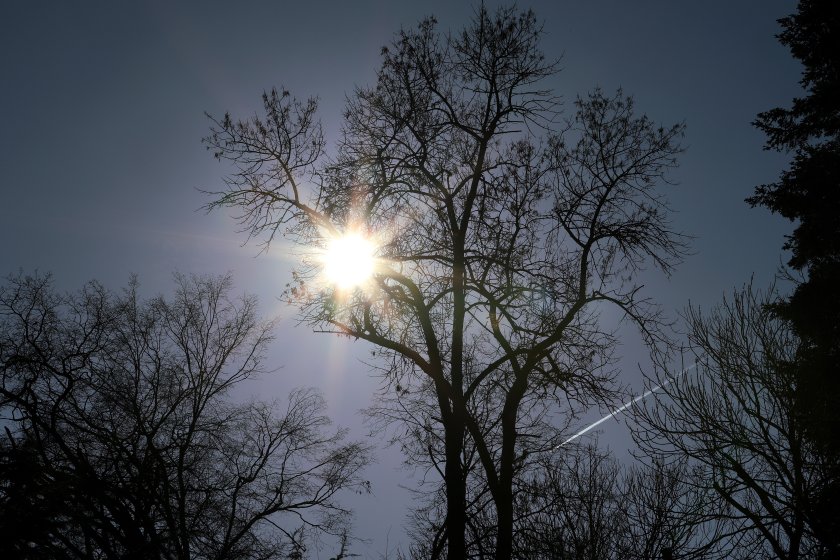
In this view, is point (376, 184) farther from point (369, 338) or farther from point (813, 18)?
point (813, 18)

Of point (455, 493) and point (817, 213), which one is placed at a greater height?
point (817, 213)

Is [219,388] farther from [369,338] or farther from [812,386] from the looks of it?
[812,386]

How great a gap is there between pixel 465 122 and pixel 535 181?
6.99 feet

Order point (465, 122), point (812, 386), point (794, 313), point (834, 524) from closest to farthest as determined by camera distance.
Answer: point (834, 524)
point (812, 386)
point (794, 313)
point (465, 122)

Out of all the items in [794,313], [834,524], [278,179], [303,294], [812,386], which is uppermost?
[278,179]

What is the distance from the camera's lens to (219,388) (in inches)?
639

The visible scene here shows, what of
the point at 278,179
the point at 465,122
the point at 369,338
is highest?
the point at 465,122

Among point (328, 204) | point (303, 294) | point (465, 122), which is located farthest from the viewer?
point (465, 122)

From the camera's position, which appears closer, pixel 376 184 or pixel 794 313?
pixel 794 313

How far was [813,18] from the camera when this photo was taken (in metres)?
10.0

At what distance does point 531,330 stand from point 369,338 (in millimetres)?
3401

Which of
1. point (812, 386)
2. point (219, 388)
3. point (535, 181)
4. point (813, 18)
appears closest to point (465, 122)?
point (535, 181)

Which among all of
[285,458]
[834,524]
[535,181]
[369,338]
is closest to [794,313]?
[834,524]

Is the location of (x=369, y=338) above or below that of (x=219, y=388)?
below
